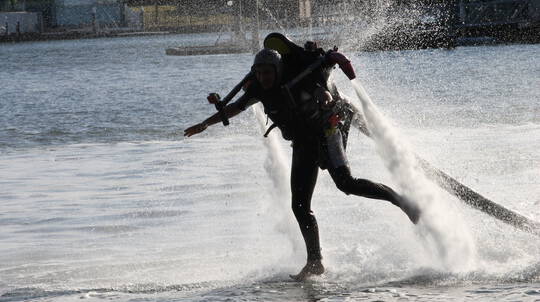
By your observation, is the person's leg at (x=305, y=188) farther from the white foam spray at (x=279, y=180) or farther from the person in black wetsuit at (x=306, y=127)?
the white foam spray at (x=279, y=180)

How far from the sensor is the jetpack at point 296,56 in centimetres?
726

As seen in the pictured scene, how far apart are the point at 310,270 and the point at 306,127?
1030mm

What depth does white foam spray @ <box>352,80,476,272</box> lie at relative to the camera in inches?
309

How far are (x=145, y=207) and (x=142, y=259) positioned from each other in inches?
99.0

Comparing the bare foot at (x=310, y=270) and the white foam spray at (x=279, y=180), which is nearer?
the bare foot at (x=310, y=270)

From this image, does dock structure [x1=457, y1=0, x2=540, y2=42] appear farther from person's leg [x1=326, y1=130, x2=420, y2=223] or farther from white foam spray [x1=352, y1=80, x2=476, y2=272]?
person's leg [x1=326, y1=130, x2=420, y2=223]

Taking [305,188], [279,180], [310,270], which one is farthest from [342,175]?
[279,180]

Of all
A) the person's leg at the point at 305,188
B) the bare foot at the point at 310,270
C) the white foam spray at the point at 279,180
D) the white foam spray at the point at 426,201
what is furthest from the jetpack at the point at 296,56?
the white foam spray at the point at 279,180

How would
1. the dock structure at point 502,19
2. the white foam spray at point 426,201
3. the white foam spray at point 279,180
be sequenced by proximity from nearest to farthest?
1. the white foam spray at point 426,201
2. the white foam spray at point 279,180
3. the dock structure at point 502,19

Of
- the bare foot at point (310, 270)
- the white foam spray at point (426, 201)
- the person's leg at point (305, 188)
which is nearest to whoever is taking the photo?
the person's leg at point (305, 188)

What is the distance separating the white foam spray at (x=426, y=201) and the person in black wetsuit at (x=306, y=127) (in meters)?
0.32

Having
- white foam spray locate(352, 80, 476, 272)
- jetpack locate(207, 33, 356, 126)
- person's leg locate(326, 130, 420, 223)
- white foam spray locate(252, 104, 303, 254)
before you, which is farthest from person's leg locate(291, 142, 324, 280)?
white foam spray locate(252, 104, 303, 254)

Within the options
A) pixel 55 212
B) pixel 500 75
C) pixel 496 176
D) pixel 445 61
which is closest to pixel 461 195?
pixel 496 176

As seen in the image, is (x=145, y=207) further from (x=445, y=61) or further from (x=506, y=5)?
(x=506, y=5)
